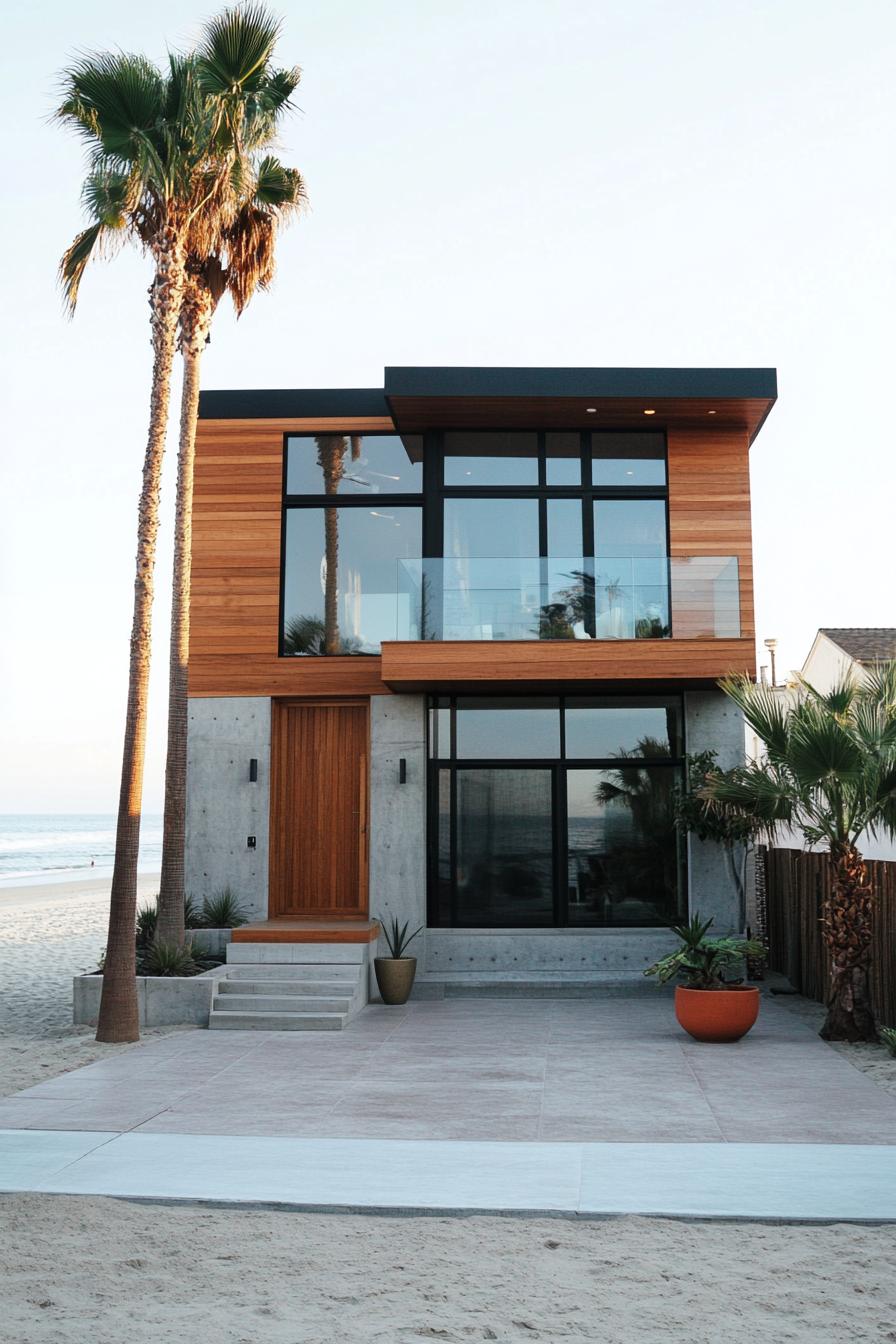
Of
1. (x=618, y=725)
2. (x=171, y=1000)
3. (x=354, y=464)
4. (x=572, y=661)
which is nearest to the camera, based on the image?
(x=171, y=1000)

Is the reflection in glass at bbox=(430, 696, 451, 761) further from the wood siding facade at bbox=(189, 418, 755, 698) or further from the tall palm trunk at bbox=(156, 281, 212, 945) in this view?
the tall palm trunk at bbox=(156, 281, 212, 945)

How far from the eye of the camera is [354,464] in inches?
556

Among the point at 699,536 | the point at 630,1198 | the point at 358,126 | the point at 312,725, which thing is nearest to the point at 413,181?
the point at 358,126

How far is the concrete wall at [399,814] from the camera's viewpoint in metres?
13.2

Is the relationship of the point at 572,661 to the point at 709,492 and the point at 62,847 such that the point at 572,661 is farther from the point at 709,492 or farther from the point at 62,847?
the point at 62,847

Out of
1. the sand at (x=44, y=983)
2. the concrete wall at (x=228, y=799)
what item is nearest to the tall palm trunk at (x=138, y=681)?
the sand at (x=44, y=983)

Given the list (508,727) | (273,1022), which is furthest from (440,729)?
(273,1022)

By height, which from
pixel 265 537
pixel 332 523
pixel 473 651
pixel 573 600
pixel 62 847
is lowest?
pixel 62 847

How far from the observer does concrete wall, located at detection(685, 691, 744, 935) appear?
13.1m

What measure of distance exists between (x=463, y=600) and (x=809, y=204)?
8.02m

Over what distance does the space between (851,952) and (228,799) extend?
7.07m

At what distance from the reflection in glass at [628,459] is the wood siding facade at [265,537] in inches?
7.5

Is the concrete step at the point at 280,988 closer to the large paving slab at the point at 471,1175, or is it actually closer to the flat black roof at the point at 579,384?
the large paving slab at the point at 471,1175

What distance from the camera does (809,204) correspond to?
15945mm
